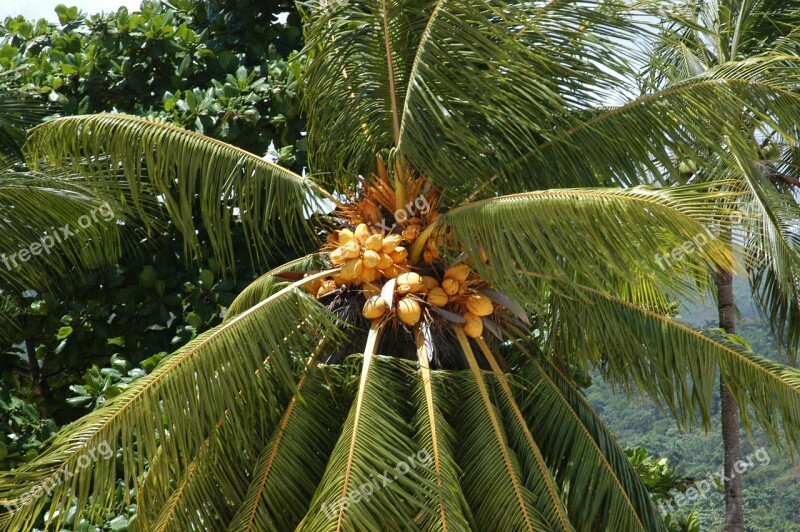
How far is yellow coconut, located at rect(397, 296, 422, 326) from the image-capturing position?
512 cm

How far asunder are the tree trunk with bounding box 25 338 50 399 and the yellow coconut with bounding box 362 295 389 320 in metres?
3.90

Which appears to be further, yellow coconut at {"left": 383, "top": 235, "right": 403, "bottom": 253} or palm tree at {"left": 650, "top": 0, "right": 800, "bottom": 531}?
palm tree at {"left": 650, "top": 0, "right": 800, "bottom": 531}

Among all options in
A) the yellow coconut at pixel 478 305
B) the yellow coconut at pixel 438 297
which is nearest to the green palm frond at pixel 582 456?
the yellow coconut at pixel 478 305

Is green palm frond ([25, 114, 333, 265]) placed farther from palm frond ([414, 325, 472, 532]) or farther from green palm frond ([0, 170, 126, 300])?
palm frond ([414, 325, 472, 532])

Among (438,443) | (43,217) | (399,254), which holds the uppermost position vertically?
(43,217)

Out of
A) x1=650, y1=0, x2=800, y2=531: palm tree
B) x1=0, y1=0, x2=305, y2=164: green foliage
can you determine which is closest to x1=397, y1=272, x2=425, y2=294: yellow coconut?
x1=0, y1=0, x2=305, y2=164: green foliage

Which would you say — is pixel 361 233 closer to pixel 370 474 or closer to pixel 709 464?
pixel 370 474

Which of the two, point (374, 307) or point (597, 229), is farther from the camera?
point (374, 307)

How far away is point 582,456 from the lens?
5.09 meters

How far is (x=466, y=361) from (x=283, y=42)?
4.56 m

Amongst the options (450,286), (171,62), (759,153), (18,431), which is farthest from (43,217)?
(759,153)

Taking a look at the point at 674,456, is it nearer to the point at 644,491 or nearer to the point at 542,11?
the point at 644,491

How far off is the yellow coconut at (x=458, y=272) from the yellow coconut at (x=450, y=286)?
0.03 metres

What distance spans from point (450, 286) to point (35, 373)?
4261 mm
